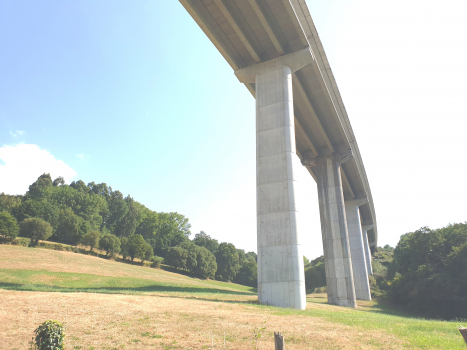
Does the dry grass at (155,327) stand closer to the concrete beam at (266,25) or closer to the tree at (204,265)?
the concrete beam at (266,25)

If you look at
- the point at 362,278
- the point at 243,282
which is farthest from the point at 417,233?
the point at 243,282

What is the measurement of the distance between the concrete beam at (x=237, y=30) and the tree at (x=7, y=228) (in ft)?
157

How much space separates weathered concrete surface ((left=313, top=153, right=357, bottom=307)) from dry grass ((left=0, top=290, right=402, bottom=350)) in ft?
76.3

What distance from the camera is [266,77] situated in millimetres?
23438

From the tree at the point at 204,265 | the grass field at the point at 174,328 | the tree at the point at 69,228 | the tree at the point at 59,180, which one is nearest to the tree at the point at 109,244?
the tree at the point at 69,228

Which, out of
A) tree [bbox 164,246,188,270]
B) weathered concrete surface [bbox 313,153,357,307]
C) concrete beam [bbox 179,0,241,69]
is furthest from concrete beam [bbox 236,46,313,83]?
tree [bbox 164,246,188,270]

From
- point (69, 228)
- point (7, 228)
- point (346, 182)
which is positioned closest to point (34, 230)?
point (7, 228)

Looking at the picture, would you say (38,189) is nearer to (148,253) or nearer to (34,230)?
(34,230)

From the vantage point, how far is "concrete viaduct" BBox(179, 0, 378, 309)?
1828 centimetres

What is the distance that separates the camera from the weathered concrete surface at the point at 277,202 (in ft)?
58.1

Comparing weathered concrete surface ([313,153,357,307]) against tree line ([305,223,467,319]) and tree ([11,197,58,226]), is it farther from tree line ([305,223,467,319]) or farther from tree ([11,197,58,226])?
tree ([11,197,58,226])

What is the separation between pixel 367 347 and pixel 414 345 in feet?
5.02

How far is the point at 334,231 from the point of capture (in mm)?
35875

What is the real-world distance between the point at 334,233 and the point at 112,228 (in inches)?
3046
